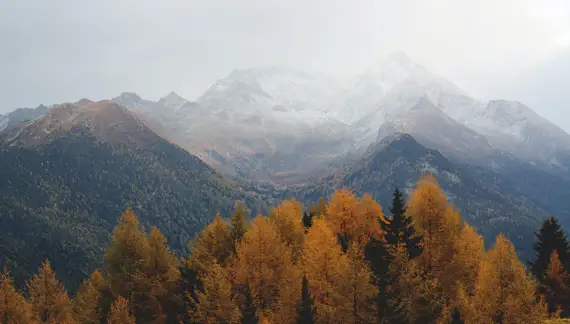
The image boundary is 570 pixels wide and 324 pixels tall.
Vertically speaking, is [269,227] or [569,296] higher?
[269,227]

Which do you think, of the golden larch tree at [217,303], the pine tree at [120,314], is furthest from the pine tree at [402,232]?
the pine tree at [120,314]

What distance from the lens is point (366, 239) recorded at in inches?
2475

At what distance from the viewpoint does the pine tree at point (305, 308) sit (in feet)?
158

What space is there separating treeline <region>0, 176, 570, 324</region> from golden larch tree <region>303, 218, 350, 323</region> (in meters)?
0.11

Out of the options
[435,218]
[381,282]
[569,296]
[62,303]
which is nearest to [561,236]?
[569,296]

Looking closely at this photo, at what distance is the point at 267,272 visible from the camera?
2147 inches

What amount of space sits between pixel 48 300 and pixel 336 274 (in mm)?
47546

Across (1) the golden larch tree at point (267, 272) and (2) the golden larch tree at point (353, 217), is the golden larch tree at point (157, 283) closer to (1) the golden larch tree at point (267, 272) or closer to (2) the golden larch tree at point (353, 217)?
(1) the golden larch tree at point (267, 272)

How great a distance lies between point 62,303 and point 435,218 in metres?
56.1

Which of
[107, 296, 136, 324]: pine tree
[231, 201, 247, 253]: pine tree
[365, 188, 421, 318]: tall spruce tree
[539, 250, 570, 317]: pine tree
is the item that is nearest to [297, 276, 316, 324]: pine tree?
[365, 188, 421, 318]: tall spruce tree

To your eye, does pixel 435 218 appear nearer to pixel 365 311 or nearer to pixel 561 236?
pixel 365 311

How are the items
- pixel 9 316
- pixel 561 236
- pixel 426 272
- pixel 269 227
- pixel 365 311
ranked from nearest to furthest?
pixel 365 311, pixel 426 272, pixel 269 227, pixel 9 316, pixel 561 236

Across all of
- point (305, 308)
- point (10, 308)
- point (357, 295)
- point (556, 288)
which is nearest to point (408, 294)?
point (357, 295)

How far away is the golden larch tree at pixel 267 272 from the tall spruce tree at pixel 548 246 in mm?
37793
